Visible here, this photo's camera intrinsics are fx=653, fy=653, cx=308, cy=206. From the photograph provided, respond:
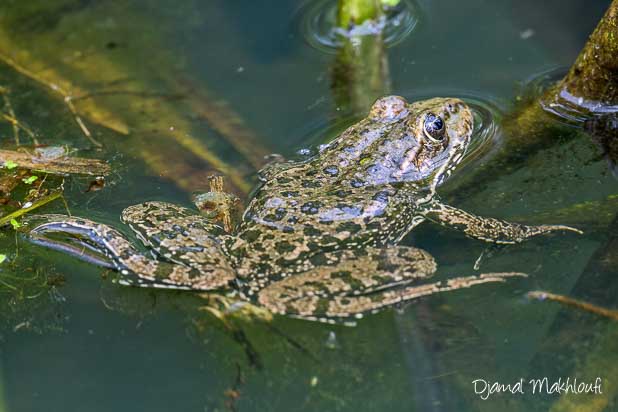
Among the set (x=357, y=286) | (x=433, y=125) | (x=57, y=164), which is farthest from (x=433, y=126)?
(x=57, y=164)

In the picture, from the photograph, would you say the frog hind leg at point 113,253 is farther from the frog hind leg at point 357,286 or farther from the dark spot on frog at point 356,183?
the dark spot on frog at point 356,183

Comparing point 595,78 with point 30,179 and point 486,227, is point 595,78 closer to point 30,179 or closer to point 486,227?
point 486,227

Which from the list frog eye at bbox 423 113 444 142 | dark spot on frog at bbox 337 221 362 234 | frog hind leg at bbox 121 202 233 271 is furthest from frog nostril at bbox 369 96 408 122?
frog hind leg at bbox 121 202 233 271

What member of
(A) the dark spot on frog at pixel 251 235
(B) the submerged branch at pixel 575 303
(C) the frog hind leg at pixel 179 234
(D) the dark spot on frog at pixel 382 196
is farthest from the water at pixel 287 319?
(A) the dark spot on frog at pixel 251 235

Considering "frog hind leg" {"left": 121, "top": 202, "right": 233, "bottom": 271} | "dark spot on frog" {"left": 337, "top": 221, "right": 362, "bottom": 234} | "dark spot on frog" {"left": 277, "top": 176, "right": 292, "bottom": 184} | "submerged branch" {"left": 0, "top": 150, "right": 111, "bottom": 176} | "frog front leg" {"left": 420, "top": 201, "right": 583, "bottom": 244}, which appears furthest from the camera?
"submerged branch" {"left": 0, "top": 150, "right": 111, "bottom": 176}

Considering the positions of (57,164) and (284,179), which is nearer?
(284,179)

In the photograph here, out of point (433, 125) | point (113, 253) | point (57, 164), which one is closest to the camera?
point (113, 253)

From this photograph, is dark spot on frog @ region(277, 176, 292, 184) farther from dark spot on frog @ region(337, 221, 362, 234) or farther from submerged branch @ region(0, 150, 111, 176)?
submerged branch @ region(0, 150, 111, 176)
